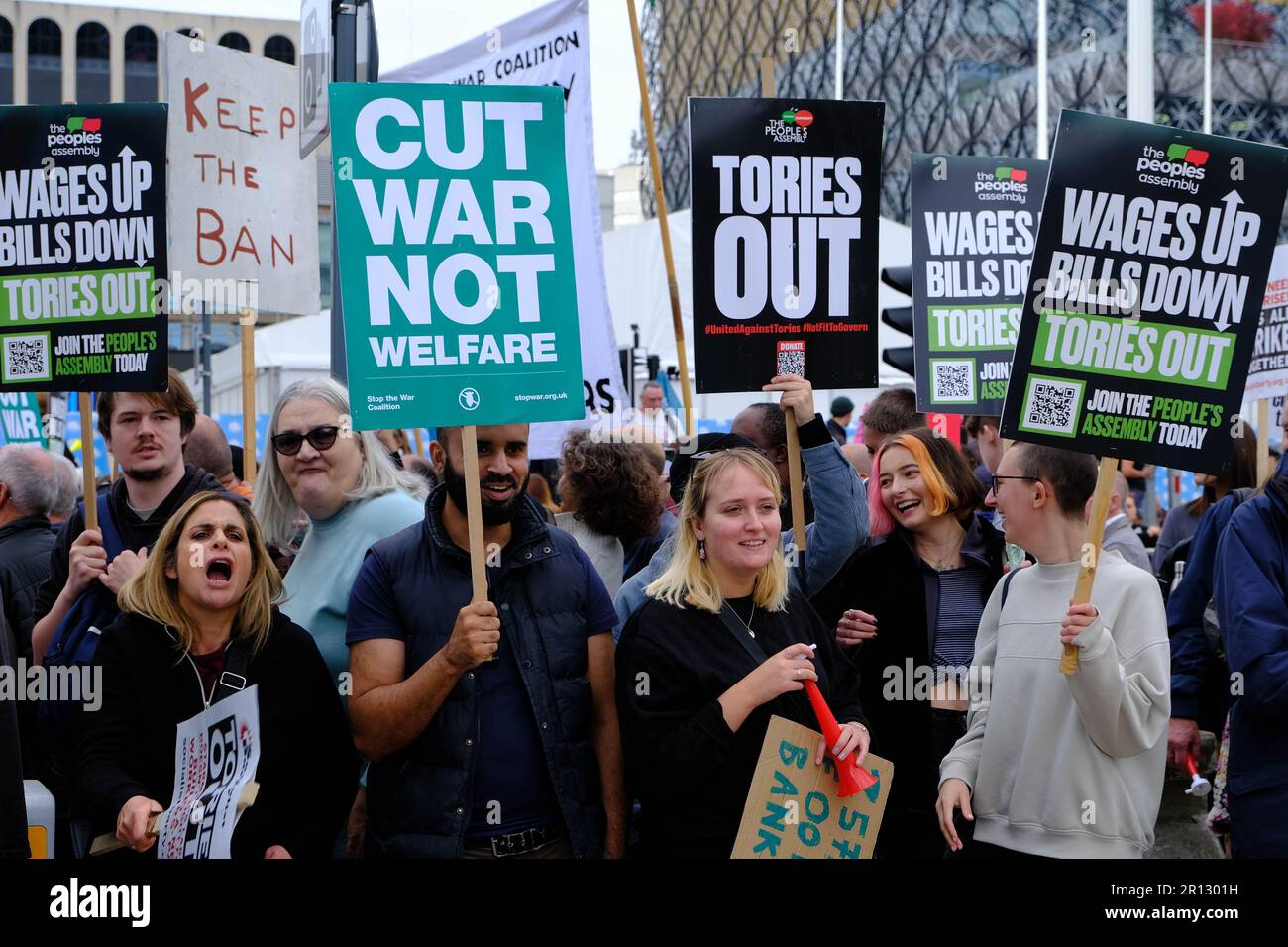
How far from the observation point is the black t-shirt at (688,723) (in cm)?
324

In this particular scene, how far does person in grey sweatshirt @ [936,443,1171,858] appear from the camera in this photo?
3.27m

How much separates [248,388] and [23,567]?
38.3 inches

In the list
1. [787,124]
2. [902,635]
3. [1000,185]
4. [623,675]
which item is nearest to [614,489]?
[902,635]

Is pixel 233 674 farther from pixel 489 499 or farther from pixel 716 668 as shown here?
pixel 716 668

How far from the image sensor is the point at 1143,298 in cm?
362

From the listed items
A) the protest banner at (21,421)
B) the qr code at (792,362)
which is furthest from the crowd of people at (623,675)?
the protest banner at (21,421)

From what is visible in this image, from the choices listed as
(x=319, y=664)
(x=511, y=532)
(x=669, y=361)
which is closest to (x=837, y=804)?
(x=511, y=532)

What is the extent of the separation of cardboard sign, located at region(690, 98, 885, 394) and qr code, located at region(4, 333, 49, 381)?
1973mm

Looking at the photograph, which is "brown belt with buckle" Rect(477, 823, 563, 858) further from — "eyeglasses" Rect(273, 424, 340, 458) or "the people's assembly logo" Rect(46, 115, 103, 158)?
"the people's assembly logo" Rect(46, 115, 103, 158)

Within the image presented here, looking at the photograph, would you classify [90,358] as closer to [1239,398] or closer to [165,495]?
[165,495]

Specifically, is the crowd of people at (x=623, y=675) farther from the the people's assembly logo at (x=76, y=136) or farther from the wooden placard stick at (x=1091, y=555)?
the the people's assembly logo at (x=76, y=136)
